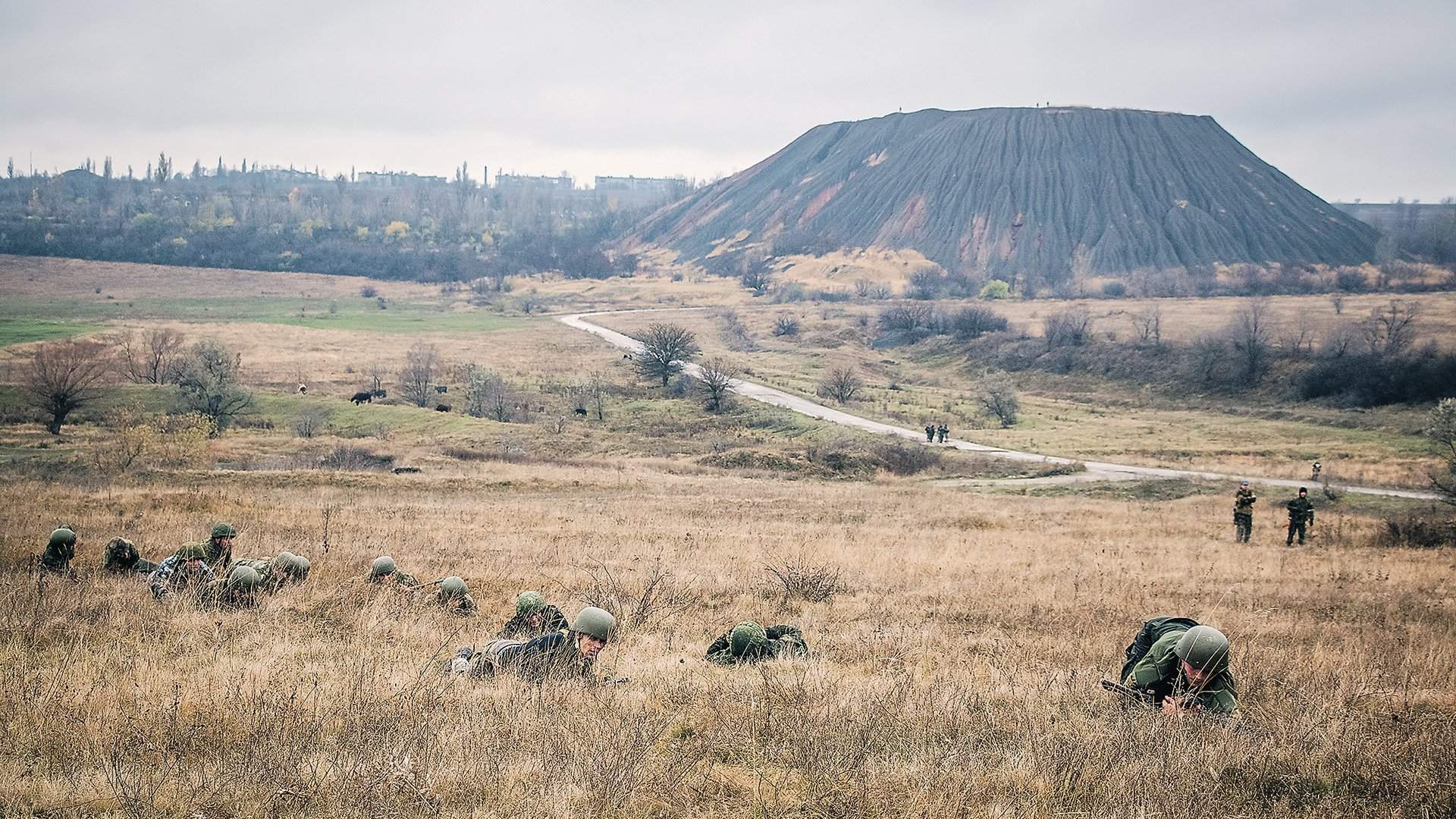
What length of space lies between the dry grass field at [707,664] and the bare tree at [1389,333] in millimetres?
43926

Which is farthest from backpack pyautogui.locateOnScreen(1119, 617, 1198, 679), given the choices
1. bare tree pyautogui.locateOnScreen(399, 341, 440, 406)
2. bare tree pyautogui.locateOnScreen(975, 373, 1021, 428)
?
bare tree pyautogui.locateOnScreen(399, 341, 440, 406)

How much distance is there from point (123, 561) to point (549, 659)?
6997 mm

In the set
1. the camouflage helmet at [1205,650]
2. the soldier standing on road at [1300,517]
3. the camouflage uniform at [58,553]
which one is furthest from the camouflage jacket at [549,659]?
the soldier standing on road at [1300,517]

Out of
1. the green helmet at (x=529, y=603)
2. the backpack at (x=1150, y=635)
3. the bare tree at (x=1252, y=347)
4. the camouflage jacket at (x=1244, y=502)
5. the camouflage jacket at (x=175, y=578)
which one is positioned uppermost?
the bare tree at (x=1252, y=347)

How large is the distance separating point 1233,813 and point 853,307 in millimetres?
108884

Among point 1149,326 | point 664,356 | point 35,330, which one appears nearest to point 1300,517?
point 664,356

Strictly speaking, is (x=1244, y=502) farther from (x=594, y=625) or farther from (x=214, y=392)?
(x=214, y=392)

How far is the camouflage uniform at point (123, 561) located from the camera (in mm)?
11250

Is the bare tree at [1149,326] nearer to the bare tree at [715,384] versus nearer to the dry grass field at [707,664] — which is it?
the bare tree at [715,384]

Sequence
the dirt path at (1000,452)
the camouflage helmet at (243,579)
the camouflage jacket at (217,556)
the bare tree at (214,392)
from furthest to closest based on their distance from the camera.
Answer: the bare tree at (214,392), the dirt path at (1000,452), the camouflage jacket at (217,556), the camouflage helmet at (243,579)

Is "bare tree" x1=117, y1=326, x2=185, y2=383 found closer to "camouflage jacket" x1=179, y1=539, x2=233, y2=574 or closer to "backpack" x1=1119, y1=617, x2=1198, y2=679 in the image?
"camouflage jacket" x1=179, y1=539, x2=233, y2=574

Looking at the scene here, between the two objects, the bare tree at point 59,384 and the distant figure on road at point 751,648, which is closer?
the distant figure on road at point 751,648

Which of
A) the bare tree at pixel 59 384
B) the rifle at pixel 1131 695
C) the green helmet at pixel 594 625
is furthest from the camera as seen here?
the bare tree at pixel 59 384

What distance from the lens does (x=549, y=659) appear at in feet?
24.5
